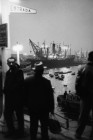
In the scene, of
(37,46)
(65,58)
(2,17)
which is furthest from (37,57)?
(2,17)

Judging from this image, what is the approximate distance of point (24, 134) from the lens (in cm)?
402

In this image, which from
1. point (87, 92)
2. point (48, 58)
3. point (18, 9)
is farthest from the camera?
point (48, 58)

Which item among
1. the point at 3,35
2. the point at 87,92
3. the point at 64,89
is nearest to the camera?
the point at 87,92

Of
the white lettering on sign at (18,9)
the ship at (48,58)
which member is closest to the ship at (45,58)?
the ship at (48,58)

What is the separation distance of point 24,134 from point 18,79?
117 centimetres

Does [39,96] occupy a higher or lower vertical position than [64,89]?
higher

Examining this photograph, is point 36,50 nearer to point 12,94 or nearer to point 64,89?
point 64,89

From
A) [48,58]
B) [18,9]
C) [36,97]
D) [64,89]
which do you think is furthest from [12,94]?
[48,58]

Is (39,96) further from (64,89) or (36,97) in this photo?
(64,89)

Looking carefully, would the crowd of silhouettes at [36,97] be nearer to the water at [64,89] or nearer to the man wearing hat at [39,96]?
the man wearing hat at [39,96]

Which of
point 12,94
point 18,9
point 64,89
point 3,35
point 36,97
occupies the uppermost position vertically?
point 18,9

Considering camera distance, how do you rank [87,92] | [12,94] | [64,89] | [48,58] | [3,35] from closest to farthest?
[87,92] → [12,94] → [3,35] → [64,89] → [48,58]

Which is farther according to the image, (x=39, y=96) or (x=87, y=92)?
(x=87, y=92)

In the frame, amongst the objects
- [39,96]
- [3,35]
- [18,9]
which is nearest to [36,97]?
[39,96]
